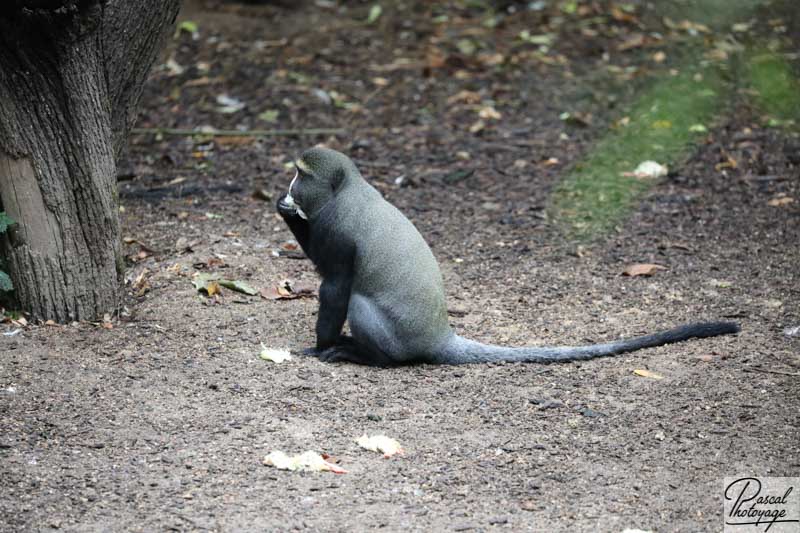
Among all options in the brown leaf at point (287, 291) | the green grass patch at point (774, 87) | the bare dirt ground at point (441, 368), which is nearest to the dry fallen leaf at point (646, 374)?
the bare dirt ground at point (441, 368)

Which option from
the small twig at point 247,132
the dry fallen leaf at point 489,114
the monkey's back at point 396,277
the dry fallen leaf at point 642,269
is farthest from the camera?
the dry fallen leaf at point 489,114

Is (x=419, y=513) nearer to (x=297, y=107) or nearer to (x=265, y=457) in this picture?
(x=265, y=457)

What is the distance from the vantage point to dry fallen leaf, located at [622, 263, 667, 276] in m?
5.88

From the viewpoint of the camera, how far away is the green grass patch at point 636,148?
22.7ft

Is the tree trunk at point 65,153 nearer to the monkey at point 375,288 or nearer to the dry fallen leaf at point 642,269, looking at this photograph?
the monkey at point 375,288

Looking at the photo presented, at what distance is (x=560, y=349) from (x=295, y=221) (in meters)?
1.49

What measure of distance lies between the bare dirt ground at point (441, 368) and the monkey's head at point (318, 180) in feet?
2.45

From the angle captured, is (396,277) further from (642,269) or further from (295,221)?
(642,269)

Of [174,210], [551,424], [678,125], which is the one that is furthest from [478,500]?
[678,125]

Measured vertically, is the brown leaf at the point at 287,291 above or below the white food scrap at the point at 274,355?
below

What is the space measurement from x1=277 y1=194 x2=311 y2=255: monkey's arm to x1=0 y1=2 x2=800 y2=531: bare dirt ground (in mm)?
550

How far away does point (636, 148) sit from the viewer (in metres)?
7.93

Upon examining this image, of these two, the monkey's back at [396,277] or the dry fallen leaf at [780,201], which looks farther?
the dry fallen leaf at [780,201]

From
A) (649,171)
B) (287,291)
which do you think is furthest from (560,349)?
(649,171)
